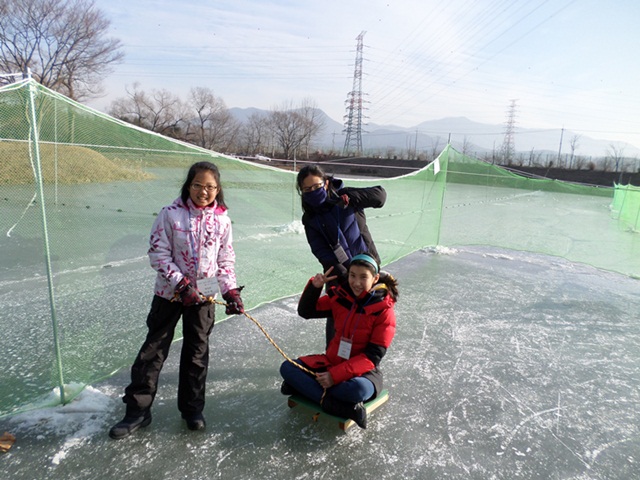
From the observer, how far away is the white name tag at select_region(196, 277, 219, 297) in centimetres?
229

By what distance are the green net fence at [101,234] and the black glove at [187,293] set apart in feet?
2.87

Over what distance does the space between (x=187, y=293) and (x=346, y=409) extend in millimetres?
1105

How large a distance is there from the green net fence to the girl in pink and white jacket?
0.63m

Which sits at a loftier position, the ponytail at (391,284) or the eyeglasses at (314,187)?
the eyeglasses at (314,187)

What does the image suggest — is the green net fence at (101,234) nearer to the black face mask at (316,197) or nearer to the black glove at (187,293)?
the black glove at (187,293)

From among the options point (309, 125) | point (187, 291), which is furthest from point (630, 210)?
point (309, 125)

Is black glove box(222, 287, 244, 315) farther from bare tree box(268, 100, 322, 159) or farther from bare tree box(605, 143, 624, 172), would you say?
bare tree box(268, 100, 322, 159)

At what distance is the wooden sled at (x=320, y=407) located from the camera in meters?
2.39

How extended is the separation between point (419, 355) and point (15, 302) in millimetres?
3924

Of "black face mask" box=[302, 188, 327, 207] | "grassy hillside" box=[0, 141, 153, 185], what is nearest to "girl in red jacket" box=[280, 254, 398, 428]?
"black face mask" box=[302, 188, 327, 207]

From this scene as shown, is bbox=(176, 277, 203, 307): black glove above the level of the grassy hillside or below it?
below

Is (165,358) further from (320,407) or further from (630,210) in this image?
(630,210)

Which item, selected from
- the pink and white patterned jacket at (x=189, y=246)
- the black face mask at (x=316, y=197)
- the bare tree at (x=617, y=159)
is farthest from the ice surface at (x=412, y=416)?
the bare tree at (x=617, y=159)

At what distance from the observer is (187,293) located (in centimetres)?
220
